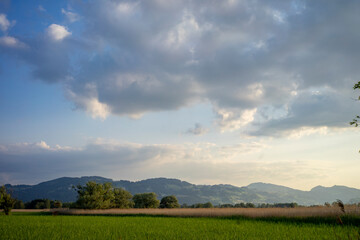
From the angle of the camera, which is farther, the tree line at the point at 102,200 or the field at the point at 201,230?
the tree line at the point at 102,200

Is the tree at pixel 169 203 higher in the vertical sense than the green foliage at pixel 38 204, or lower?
higher

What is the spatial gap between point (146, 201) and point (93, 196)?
3373cm

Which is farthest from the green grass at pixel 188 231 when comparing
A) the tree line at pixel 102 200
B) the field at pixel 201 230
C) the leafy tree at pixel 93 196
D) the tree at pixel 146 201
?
the tree at pixel 146 201

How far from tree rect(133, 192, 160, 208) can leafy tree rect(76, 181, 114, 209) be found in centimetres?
2655

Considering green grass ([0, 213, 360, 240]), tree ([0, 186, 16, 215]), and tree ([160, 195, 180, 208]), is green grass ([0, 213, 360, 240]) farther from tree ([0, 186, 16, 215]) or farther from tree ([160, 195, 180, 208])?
tree ([160, 195, 180, 208])

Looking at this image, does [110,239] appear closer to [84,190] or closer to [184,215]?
[184,215]

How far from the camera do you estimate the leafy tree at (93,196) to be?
56.1 m

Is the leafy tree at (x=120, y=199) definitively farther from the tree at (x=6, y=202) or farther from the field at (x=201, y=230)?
the field at (x=201, y=230)

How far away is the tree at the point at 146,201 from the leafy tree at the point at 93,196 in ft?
87.1

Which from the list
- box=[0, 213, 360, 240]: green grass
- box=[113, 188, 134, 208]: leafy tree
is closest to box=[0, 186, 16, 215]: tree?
box=[0, 213, 360, 240]: green grass

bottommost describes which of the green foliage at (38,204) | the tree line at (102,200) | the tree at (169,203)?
the green foliage at (38,204)

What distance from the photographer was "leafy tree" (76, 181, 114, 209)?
184 ft

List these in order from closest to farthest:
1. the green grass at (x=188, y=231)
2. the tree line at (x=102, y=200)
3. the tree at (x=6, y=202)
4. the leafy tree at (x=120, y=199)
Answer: the green grass at (x=188, y=231), the tree at (x=6, y=202), the tree line at (x=102, y=200), the leafy tree at (x=120, y=199)

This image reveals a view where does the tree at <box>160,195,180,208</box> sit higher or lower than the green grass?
lower
